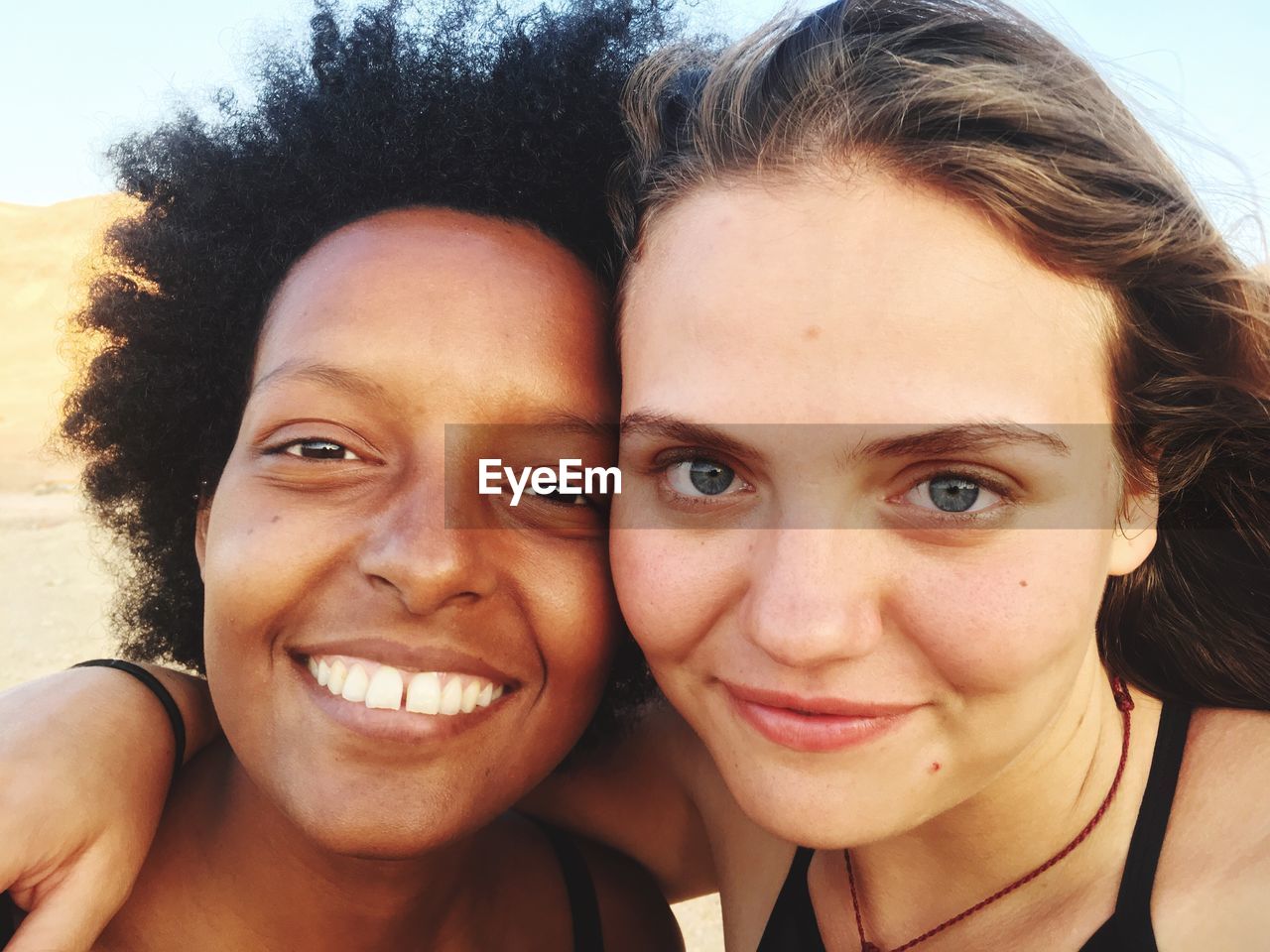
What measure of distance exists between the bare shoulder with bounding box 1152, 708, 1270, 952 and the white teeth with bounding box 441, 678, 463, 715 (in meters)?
1.28

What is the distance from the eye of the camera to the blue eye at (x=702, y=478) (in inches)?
73.7

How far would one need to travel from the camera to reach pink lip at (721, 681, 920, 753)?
1667 millimetres

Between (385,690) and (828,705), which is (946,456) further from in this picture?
(385,690)

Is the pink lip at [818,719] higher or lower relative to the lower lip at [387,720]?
higher

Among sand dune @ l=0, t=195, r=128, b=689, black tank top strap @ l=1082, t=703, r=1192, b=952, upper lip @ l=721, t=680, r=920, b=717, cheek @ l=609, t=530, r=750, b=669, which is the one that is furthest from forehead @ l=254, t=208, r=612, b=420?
black tank top strap @ l=1082, t=703, r=1192, b=952

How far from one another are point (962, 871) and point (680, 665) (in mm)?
784

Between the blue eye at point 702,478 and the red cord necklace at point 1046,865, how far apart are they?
935mm

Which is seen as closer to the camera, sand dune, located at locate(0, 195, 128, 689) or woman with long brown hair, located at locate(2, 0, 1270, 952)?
woman with long brown hair, located at locate(2, 0, 1270, 952)

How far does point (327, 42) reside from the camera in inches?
99.3

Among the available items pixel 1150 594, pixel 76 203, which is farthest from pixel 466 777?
pixel 76 203

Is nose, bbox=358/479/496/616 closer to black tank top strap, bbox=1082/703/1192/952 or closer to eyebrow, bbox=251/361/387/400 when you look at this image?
eyebrow, bbox=251/361/387/400

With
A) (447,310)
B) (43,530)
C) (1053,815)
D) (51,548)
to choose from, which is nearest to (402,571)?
(447,310)

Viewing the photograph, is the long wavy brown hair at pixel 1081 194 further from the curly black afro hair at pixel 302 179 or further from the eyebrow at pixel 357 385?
the eyebrow at pixel 357 385

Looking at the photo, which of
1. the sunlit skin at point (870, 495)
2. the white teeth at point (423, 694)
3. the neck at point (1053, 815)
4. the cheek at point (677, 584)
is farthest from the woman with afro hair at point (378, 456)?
the neck at point (1053, 815)
